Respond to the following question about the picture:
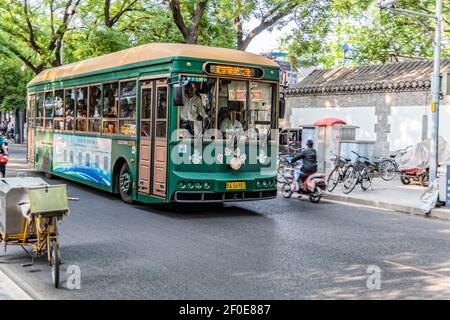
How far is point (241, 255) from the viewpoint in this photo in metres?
8.14

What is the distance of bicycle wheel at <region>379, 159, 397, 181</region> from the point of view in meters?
21.0

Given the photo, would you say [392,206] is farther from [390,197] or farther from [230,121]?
[230,121]

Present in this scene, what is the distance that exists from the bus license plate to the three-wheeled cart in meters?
4.50

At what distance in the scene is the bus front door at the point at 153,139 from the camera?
37.0 ft

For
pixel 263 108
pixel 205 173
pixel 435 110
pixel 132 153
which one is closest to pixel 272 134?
pixel 263 108

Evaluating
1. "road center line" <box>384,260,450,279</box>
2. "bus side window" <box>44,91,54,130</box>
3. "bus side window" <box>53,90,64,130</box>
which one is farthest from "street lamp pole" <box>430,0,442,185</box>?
"bus side window" <box>44,91,54,130</box>

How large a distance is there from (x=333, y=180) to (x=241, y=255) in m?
9.19

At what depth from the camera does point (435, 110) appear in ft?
48.3

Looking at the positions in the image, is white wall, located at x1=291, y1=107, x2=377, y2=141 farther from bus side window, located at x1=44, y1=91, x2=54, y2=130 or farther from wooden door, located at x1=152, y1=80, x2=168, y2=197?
wooden door, located at x1=152, y1=80, x2=168, y2=197

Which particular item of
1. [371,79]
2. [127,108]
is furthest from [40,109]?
[371,79]

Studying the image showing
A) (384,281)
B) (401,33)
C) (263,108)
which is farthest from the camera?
(401,33)

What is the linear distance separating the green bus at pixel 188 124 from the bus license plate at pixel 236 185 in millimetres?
20

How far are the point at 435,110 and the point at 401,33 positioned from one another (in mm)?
19252
